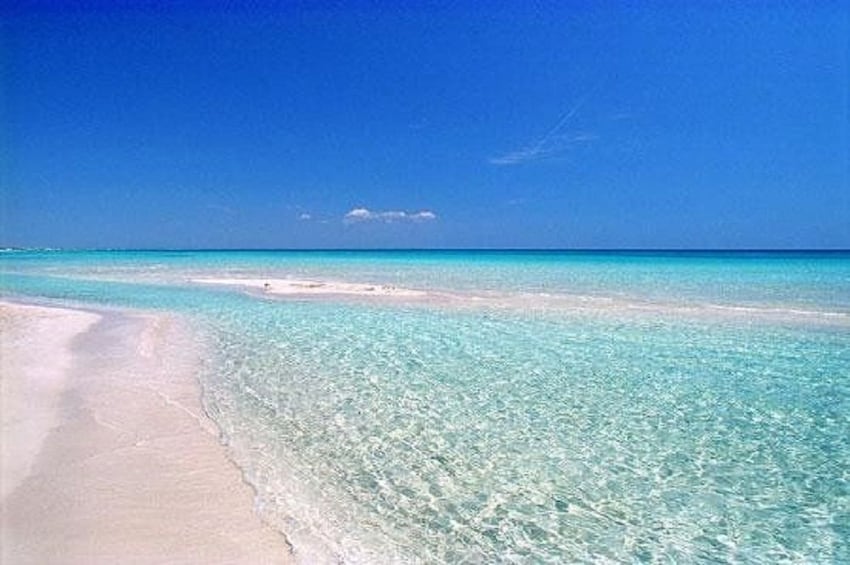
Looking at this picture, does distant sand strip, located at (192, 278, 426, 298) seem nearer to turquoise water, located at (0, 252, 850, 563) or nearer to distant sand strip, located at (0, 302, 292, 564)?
turquoise water, located at (0, 252, 850, 563)

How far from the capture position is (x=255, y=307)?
64.6 ft

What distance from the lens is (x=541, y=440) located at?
6.59 meters

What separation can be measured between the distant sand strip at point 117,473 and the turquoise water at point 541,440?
0.33 m

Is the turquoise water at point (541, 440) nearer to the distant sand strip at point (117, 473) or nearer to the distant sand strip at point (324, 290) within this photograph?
the distant sand strip at point (117, 473)

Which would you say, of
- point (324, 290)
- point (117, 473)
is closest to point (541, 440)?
point (117, 473)

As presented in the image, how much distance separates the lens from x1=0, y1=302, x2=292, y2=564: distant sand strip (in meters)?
4.08

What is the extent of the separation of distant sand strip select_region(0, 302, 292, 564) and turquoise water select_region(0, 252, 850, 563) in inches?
13.2

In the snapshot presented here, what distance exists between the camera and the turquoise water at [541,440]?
14.8ft

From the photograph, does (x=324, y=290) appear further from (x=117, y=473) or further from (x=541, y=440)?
(x=117, y=473)

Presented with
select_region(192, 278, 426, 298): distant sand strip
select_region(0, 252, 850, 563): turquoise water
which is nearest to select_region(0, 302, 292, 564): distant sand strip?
select_region(0, 252, 850, 563): turquoise water

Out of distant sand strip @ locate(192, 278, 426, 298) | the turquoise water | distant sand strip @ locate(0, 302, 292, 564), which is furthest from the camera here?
distant sand strip @ locate(192, 278, 426, 298)

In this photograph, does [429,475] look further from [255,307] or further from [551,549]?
[255,307]

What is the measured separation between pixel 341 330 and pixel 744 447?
32.5ft

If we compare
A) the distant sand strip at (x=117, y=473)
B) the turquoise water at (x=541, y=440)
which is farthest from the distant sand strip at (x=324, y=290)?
the distant sand strip at (x=117, y=473)
